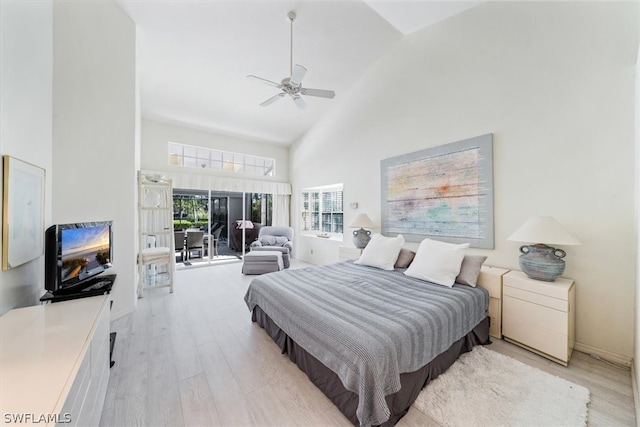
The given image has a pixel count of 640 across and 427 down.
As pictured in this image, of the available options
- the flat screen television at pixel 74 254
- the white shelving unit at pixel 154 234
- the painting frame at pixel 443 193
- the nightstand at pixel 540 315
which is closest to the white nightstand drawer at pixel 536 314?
the nightstand at pixel 540 315

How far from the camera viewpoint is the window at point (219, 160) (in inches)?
208

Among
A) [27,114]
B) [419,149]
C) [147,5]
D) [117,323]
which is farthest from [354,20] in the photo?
[117,323]

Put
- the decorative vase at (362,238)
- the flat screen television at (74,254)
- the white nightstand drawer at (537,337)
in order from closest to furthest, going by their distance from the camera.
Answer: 1. the flat screen television at (74,254)
2. the white nightstand drawer at (537,337)
3. the decorative vase at (362,238)

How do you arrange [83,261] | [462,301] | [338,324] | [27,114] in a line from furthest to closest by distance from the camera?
[462,301], [83,261], [27,114], [338,324]

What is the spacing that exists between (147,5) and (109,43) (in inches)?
24.5

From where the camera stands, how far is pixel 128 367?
1911mm

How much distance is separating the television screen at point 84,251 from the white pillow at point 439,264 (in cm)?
304

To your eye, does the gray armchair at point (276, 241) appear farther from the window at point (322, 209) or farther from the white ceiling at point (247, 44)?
the white ceiling at point (247, 44)

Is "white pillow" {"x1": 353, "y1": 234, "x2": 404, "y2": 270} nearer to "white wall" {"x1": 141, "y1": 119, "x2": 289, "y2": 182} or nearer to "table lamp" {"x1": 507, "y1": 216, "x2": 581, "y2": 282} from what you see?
"table lamp" {"x1": 507, "y1": 216, "x2": 581, "y2": 282}

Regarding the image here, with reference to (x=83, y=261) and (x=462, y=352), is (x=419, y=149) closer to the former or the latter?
(x=462, y=352)

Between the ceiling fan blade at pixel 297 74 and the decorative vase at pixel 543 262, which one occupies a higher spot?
the ceiling fan blade at pixel 297 74

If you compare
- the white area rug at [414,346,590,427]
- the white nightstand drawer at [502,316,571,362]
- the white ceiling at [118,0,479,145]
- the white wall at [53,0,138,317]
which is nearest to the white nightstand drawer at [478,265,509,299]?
the white nightstand drawer at [502,316,571,362]

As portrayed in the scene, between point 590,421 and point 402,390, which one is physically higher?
point 402,390

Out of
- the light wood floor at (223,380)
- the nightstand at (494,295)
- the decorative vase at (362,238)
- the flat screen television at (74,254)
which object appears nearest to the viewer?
the light wood floor at (223,380)
